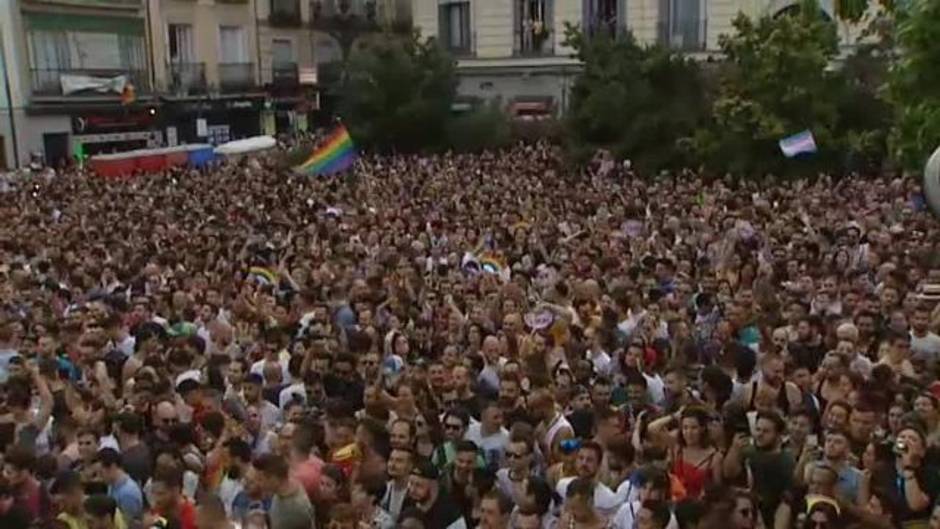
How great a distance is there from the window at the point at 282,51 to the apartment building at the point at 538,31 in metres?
5.24

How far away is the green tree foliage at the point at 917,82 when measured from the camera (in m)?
14.7

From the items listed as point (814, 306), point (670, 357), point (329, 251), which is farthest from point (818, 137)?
point (670, 357)

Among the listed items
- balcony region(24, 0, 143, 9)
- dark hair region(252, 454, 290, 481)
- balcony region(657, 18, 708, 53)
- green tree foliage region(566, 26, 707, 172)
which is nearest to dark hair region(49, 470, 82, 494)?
dark hair region(252, 454, 290, 481)

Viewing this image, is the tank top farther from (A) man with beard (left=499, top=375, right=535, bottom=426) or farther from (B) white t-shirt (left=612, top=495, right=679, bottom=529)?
(B) white t-shirt (left=612, top=495, right=679, bottom=529)

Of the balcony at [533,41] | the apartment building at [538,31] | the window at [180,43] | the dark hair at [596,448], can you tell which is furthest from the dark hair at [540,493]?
the window at [180,43]

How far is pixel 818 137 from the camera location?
25359mm

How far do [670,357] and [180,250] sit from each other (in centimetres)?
Answer: 825

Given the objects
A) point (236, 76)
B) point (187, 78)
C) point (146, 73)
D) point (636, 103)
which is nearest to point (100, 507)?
point (636, 103)

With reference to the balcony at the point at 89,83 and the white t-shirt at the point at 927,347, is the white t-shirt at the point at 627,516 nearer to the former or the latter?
the white t-shirt at the point at 927,347

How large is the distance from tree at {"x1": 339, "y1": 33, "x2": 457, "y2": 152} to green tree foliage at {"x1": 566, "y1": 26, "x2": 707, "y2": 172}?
6.11m

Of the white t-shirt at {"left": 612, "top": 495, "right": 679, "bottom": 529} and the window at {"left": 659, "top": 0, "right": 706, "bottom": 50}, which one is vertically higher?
the window at {"left": 659, "top": 0, "right": 706, "bottom": 50}

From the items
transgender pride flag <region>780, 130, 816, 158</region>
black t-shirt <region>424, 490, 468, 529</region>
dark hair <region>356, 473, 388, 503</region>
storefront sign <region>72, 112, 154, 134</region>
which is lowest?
storefront sign <region>72, 112, 154, 134</region>

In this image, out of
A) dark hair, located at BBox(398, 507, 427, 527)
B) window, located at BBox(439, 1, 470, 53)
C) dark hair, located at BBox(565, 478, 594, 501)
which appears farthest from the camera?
window, located at BBox(439, 1, 470, 53)

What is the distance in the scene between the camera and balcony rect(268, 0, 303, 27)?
4525 cm
